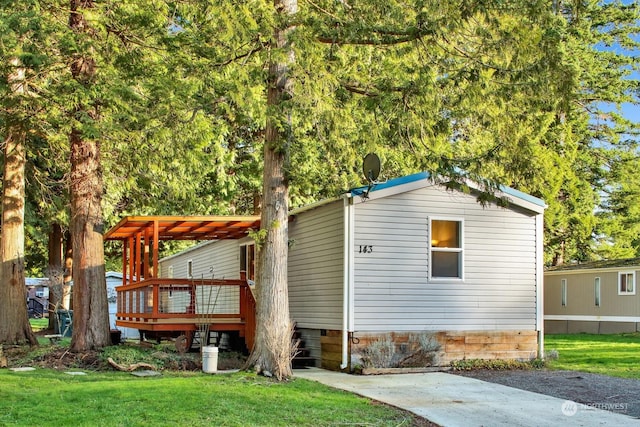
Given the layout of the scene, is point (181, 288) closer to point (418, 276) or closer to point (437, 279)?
point (418, 276)

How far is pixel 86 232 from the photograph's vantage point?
12977 mm

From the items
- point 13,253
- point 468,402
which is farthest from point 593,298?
point 13,253

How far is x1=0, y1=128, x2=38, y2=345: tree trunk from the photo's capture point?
569 inches

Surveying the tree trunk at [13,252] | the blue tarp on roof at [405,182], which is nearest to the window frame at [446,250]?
the blue tarp on roof at [405,182]

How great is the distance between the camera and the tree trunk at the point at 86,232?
12773mm

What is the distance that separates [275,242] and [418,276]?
3216mm

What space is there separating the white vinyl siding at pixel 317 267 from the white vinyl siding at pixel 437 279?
46 centimetres

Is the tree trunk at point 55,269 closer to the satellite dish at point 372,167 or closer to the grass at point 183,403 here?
the grass at point 183,403

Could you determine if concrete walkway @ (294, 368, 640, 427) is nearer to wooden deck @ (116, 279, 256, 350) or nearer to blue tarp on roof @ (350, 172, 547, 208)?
wooden deck @ (116, 279, 256, 350)

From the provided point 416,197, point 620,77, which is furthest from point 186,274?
point 620,77

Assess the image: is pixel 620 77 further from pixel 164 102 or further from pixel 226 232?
pixel 164 102

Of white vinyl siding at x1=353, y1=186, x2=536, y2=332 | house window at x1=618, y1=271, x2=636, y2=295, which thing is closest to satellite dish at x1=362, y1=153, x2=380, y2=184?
white vinyl siding at x1=353, y1=186, x2=536, y2=332

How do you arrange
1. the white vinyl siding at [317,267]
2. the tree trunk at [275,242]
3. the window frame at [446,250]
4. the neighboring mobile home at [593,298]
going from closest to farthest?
the tree trunk at [275,242], the white vinyl siding at [317,267], the window frame at [446,250], the neighboring mobile home at [593,298]

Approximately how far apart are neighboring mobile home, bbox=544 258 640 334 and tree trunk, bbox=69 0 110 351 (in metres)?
16.9
